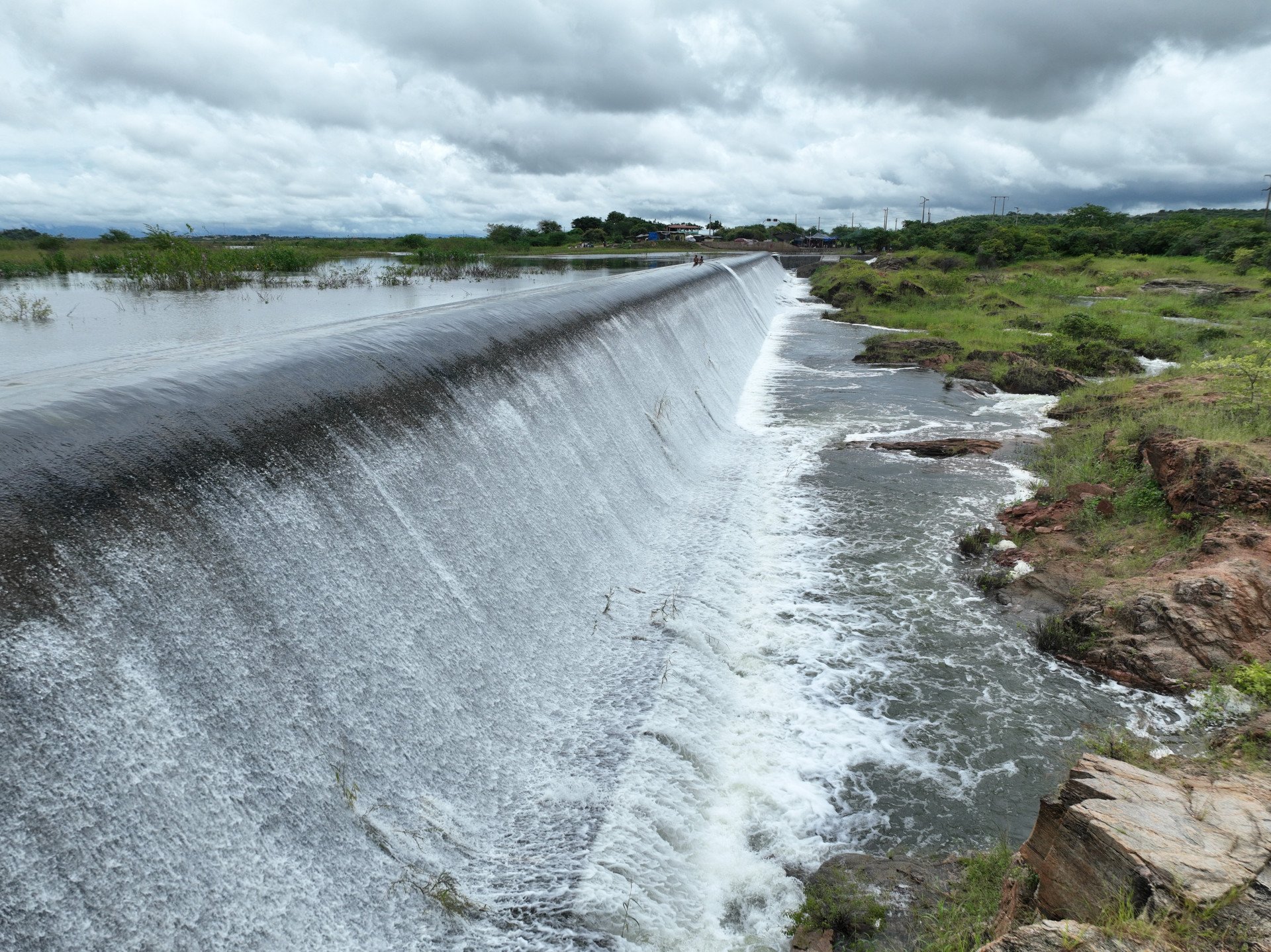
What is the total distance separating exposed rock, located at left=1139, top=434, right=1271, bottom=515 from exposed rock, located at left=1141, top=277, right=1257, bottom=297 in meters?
29.8

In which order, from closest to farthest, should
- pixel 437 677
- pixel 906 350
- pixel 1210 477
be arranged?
pixel 437 677 → pixel 1210 477 → pixel 906 350

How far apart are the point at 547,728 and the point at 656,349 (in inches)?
386

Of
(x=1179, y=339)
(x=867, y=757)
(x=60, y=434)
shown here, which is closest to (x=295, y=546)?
(x=60, y=434)

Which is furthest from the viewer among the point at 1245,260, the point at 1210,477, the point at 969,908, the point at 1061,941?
the point at 1245,260

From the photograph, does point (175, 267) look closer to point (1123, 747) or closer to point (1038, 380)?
point (1038, 380)

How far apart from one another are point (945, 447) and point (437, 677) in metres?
11.1

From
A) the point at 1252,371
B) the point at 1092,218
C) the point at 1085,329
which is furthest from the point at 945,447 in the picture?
the point at 1092,218

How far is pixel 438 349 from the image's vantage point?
27.6ft

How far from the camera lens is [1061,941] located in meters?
3.20

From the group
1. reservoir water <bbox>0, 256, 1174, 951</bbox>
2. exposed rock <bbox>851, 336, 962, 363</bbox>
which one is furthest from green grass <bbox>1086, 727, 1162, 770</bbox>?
exposed rock <bbox>851, 336, 962, 363</bbox>

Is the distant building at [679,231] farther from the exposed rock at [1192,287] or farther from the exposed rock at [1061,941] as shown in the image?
the exposed rock at [1061,941]

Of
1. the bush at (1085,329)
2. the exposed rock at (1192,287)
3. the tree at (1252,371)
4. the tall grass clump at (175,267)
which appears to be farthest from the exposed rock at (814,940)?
the exposed rock at (1192,287)

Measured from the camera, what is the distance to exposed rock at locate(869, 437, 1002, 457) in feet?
45.1

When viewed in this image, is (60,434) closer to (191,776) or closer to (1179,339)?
(191,776)
